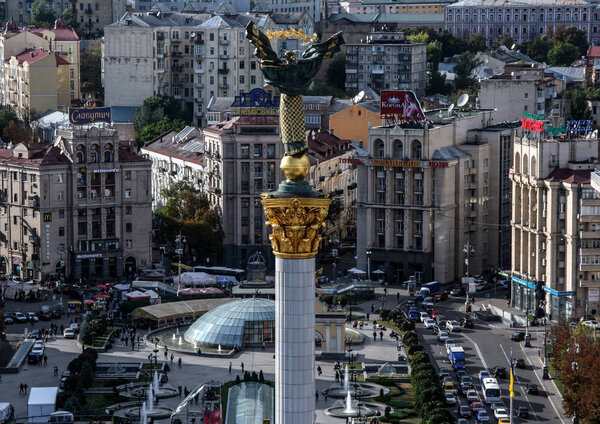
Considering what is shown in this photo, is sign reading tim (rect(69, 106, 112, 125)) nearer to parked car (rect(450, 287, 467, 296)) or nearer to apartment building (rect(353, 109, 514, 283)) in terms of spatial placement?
apartment building (rect(353, 109, 514, 283))

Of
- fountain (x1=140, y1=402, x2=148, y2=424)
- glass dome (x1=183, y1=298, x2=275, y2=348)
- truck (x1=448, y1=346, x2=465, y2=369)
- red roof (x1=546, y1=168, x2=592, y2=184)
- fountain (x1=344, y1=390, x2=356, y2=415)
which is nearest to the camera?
fountain (x1=140, y1=402, x2=148, y2=424)

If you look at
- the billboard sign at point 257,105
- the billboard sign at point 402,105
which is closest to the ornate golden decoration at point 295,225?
the billboard sign at point 402,105

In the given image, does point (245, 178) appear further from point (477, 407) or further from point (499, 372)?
point (477, 407)

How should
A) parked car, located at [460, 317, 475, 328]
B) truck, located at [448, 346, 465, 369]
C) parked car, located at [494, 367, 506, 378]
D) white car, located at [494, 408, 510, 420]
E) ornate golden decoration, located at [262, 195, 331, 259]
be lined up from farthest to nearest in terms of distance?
parked car, located at [460, 317, 475, 328] → truck, located at [448, 346, 465, 369] → parked car, located at [494, 367, 506, 378] → white car, located at [494, 408, 510, 420] → ornate golden decoration, located at [262, 195, 331, 259]

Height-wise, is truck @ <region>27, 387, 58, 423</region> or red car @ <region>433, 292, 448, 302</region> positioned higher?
red car @ <region>433, 292, 448, 302</region>

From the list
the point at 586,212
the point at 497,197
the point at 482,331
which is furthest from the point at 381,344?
the point at 497,197

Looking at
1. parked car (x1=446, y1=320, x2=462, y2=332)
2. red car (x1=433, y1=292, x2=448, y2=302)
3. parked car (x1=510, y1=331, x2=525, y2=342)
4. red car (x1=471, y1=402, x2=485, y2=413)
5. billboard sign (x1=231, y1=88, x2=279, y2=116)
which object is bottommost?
red car (x1=471, y1=402, x2=485, y2=413)

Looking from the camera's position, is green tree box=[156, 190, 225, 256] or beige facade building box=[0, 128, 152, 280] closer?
beige facade building box=[0, 128, 152, 280]

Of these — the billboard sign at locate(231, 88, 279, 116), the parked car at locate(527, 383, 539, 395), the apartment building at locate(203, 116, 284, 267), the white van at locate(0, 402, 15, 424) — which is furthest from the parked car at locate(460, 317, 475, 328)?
the white van at locate(0, 402, 15, 424)
